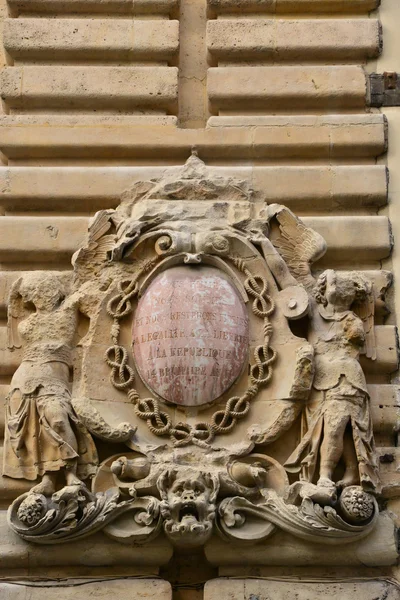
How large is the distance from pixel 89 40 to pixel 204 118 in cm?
94

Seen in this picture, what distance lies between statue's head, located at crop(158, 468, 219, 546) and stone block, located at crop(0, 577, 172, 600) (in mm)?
275

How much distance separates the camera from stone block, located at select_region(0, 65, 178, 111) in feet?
25.4

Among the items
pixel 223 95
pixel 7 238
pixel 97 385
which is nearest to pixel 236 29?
pixel 223 95

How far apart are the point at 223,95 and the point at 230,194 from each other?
0.81 m

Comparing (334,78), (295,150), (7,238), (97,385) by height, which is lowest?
(97,385)

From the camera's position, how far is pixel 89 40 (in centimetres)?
791

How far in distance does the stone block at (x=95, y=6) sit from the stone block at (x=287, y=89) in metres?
0.69

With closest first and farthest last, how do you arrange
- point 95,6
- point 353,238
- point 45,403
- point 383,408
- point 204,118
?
point 45,403, point 383,408, point 353,238, point 204,118, point 95,6

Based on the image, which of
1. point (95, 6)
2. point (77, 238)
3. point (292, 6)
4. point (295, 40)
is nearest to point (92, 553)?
point (77, 238)

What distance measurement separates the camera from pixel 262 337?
269 inches

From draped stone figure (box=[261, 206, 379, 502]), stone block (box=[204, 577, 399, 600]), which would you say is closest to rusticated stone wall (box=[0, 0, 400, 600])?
draped stone figure (box=[261, 206, 379, 502])

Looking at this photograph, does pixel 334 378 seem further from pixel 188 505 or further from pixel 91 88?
pixel 91 88

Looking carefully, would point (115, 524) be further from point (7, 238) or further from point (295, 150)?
point (295, 150)

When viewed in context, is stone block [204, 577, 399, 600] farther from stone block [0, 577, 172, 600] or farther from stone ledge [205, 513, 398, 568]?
stone block [0, 577, 172, 600]
